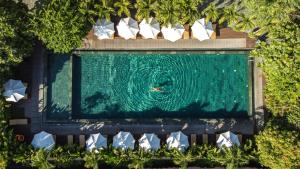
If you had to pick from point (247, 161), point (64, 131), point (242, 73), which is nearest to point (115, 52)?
point (64, 131)

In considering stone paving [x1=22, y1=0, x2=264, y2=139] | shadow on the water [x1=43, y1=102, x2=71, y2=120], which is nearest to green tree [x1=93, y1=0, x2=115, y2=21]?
stone paving [x1=22, y1=0, x2=264, y2=139]

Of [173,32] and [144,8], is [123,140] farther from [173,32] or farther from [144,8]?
[144,8]

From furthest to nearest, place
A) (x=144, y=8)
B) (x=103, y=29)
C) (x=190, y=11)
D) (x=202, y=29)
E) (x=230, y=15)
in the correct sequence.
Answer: (x=103, y=29)
(x=202, y=29)
(x=230, y=15)
(x=144, y=8)
(x=190, y=11)

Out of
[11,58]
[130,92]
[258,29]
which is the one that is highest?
[258,29]

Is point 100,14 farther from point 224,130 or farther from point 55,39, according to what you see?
point 224,130

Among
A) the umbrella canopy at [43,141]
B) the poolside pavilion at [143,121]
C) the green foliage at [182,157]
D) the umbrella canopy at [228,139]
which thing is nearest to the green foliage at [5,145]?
the umbrella canopy at [43,141]

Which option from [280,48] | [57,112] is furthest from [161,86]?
[280,48]

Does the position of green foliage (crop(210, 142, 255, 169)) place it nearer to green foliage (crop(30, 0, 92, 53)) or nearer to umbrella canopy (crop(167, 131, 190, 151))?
umbrella canopy (crop(167, 131, 190, 151))
